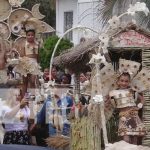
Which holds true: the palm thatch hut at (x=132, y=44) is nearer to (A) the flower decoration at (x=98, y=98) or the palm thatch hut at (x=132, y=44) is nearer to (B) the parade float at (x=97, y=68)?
(B) the parade float at (x=97, y=68)

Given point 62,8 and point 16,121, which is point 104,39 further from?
point 62,8

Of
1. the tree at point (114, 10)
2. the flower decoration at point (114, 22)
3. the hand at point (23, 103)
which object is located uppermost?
the tree at point (114, 10)

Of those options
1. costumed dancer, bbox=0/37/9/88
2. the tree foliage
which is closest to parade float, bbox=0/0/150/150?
costumed dancer, bbox=0/37/9/88

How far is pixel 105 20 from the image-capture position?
431 inches

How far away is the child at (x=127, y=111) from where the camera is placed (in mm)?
7434

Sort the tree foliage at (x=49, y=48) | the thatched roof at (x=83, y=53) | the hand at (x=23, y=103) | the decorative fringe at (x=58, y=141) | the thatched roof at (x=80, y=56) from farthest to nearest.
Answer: the tree foliage at (x=49, y=48) → the hand at (x=23, y=103) → the thatched roof at (x=80, y=56) → the thatched roof at (x=83, y=53) → the decorative fringe at (x=58, y=141)

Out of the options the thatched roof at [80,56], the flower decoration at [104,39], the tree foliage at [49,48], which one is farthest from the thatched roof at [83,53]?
the tree foliage at [49,48]

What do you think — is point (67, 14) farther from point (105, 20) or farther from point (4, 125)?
point (4, 125)

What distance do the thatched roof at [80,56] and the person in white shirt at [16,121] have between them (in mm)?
973

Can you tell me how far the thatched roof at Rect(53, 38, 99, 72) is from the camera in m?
7.88

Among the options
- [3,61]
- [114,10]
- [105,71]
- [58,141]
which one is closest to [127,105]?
[105,71]

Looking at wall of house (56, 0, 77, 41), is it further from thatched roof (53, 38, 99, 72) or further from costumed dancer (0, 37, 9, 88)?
costumed dancer (0, 37, 9, 88)

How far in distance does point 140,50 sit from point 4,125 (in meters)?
2.12

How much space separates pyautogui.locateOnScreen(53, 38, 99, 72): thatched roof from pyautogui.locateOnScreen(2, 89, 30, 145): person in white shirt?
3.19ft
